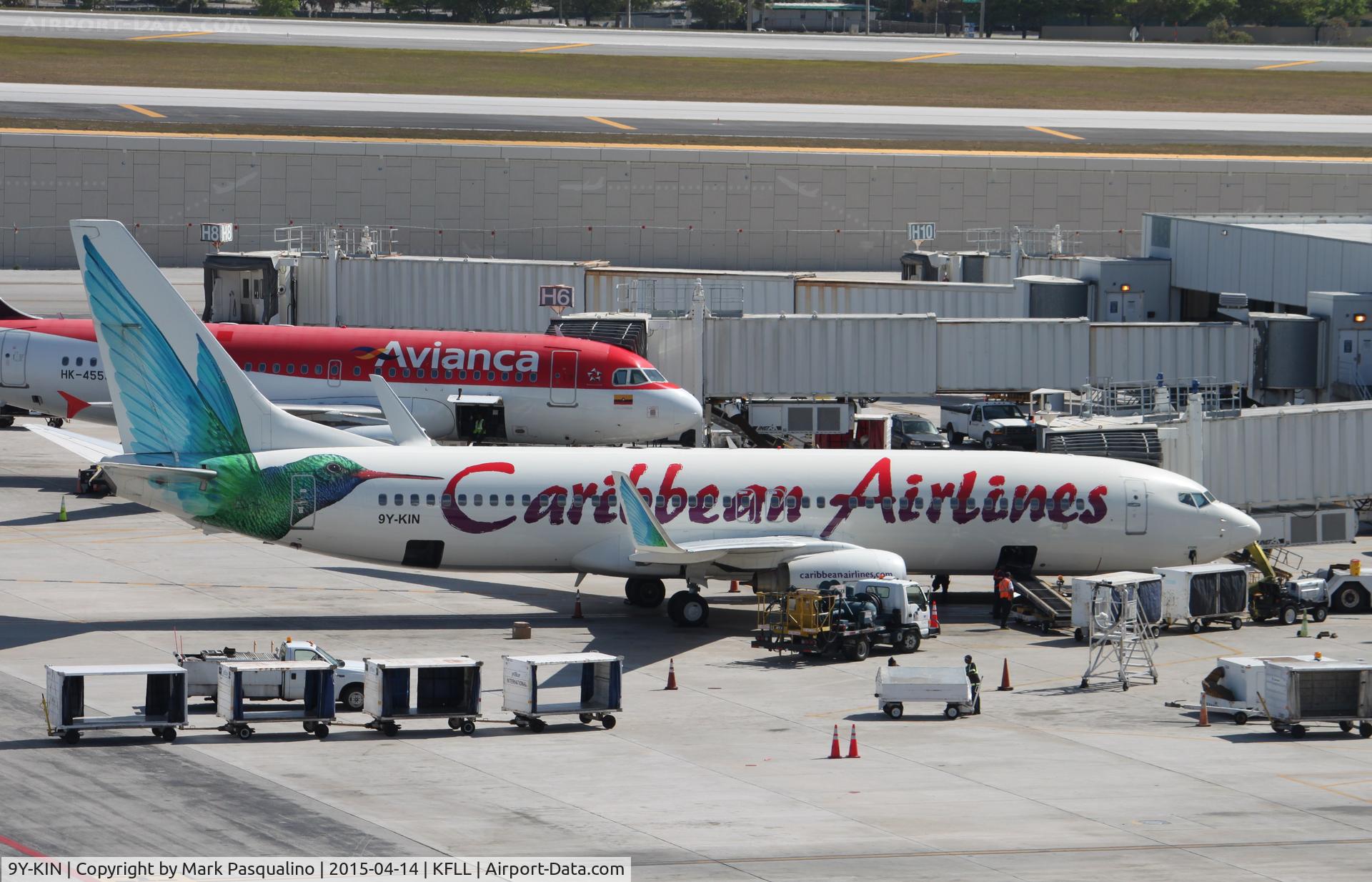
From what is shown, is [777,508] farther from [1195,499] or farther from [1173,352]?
[1173,352]

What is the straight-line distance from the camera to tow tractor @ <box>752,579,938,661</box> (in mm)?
44625

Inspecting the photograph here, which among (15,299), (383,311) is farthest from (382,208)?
(383,311)

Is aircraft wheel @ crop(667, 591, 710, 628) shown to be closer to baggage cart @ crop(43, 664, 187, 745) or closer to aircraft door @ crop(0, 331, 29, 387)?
baggage cart @ crop(43, 664, 187, 745)

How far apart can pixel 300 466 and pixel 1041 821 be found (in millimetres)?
23542

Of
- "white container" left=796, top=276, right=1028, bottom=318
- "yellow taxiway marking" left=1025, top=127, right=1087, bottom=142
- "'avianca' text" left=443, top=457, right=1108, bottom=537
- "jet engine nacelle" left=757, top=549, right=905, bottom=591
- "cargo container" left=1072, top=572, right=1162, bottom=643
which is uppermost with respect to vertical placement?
"yellow taxiway marking" left=1025, top=127, right=1087, bottom=142

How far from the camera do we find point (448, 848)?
28.6 m

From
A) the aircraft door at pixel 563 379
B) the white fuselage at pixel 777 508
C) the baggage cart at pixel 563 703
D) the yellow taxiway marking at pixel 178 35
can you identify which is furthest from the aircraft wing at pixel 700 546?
the yellow taxiway marking at pixel 178 35

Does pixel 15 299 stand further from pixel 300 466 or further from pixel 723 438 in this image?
pixel 300 466

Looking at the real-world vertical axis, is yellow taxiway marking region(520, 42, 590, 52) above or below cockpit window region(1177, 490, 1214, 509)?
above

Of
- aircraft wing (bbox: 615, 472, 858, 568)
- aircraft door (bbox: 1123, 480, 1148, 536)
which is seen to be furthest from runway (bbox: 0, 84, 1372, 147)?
aircraft door (bbox: 1123, 480, 1148, 536)

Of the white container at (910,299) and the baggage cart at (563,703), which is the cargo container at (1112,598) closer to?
the baggage cart at (563,703)

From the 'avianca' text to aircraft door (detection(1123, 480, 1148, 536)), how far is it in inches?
25.3

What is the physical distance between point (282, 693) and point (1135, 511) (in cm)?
2420

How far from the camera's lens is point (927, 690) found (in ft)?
130
